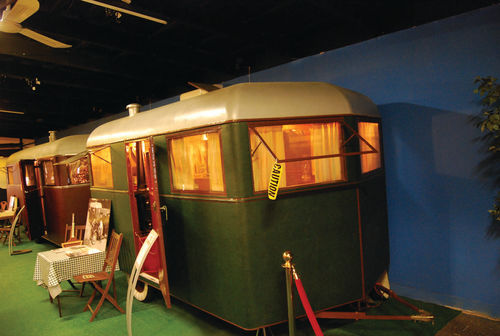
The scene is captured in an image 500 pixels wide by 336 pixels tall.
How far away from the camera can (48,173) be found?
8695 mm

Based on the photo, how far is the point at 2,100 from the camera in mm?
9336

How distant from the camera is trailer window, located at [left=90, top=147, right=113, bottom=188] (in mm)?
5824

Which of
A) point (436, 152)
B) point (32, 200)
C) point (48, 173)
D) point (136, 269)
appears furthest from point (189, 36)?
point (32, 200)

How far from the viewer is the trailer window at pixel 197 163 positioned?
3725 millimetres

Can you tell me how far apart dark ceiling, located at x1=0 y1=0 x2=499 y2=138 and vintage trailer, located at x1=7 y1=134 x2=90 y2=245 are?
157 centimetres

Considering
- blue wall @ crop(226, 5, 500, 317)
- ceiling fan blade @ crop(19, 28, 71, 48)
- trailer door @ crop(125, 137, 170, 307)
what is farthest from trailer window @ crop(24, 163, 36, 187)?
blue wall @ crop(226, 5, 500, 317)

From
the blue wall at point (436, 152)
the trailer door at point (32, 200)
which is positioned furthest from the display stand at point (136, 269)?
the trailer door at point (32, 200)

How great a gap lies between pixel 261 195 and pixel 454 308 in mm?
2926

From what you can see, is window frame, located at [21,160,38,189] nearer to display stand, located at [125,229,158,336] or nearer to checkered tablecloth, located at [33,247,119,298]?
checkered tablecloth, located at [33,247,119,298]

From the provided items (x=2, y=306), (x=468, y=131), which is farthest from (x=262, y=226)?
(x=2, y=306)

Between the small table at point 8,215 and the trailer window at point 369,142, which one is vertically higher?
the trailer window at point 369,142

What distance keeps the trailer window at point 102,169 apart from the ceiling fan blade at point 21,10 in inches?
98.8

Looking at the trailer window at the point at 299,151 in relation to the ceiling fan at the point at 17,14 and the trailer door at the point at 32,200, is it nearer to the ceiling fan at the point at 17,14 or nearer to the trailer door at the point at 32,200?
the ceiling fan at the point at 17,14

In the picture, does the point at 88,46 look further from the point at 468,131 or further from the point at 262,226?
the point at 468,131
